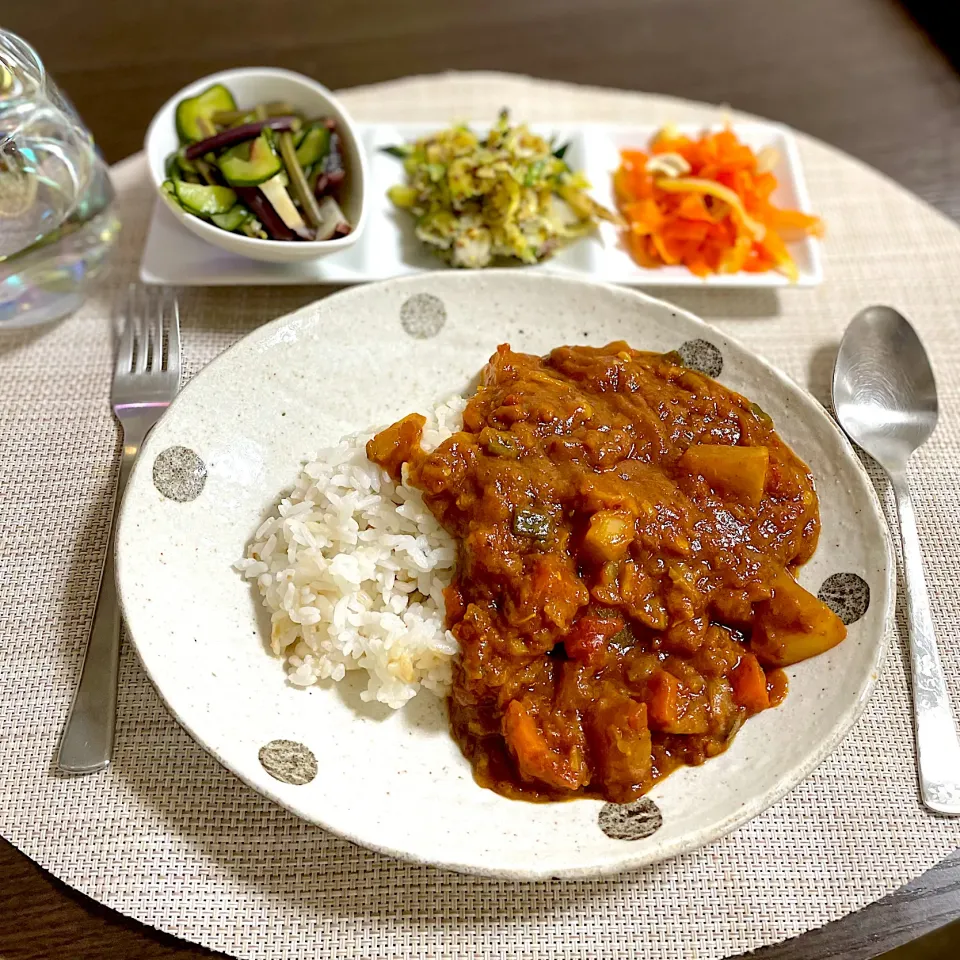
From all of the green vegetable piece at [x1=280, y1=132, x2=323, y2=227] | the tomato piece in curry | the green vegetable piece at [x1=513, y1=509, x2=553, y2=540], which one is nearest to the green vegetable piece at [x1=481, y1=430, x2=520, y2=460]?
the tomato piece in curry

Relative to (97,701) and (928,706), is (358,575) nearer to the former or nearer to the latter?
(97,701)

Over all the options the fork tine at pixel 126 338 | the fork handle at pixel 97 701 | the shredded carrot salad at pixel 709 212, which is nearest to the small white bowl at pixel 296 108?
the fork tine at pixel 126 338

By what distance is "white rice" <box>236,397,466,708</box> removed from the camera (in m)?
2.47

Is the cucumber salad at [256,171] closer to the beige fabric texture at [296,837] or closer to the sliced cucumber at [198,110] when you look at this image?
the sliced cucumber at [198,110]

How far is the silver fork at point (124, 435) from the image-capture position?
2479 millimetres

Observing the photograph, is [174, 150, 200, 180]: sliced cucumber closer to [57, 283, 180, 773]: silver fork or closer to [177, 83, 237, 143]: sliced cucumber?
[177, 83, 237, 143]: sliced cucumber

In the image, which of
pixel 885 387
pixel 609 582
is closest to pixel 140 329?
pixel 609 582

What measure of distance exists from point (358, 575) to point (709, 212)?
7.14ft

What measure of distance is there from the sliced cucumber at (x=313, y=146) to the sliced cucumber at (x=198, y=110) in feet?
1.29

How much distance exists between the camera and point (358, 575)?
8.44ft

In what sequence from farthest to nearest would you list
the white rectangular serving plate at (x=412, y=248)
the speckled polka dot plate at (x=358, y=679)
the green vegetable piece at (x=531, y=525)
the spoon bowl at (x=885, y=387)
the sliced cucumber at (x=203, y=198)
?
1. the white rectangular serving plate at (x=412, y=248)
2. the sliced cucumber at (x=203, y=198)
3. the spoon bowl at (x=885, y=387)
4. the green vegetable piece at (x=531, y=525)
5. the speckled polka dot plate at (x=358, y=679)

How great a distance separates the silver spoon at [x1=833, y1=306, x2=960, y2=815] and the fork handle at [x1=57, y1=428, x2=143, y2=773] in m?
2.41

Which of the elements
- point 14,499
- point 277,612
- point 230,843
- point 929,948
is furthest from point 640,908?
point 14,499

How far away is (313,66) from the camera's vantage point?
456cm
